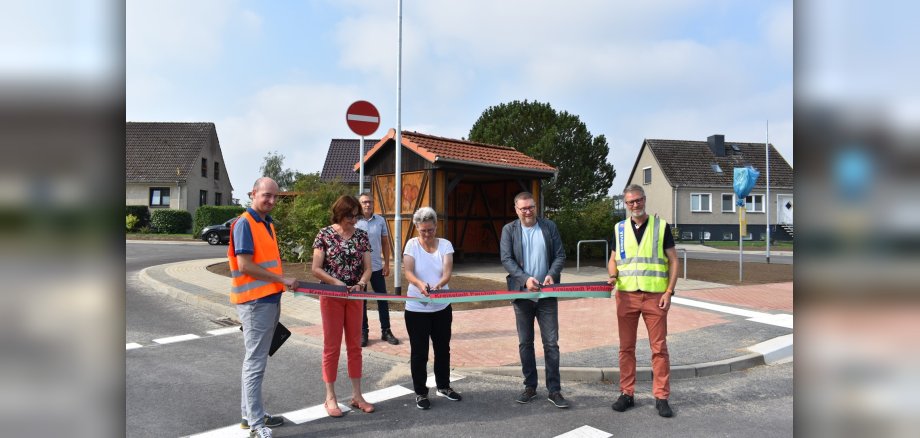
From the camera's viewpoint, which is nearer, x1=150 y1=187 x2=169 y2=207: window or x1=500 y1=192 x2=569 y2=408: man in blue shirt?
x1=500 y1=192 x2=569 y2=408: man in blue shirt

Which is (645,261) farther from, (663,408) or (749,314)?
(749,314)

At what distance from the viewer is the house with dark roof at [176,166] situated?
1469 inches

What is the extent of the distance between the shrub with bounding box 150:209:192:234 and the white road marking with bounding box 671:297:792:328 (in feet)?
111

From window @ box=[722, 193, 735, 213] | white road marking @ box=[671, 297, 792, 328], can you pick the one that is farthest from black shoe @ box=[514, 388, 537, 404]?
window @ box=[722, 193, 735, 213]

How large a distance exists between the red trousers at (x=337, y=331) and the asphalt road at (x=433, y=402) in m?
0.41

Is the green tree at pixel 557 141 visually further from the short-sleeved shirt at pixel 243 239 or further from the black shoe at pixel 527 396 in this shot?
the short-sleeved shirt at pixel 243 239

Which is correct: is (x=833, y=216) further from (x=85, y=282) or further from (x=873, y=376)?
(x=85, y=282)

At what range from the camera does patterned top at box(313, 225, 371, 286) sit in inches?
186

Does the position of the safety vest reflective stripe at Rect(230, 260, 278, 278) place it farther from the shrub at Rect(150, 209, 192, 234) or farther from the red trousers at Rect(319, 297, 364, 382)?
the shrub at Rect(150, 209, 192, 234)

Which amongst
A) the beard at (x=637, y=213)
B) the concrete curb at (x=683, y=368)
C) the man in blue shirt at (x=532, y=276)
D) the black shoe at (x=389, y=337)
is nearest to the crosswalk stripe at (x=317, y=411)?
the concrete curb at (x=683, y=368)

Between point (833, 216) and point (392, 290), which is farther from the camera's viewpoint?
point (392, 290)

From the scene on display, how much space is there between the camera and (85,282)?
856 millimetres

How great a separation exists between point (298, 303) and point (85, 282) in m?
9.43

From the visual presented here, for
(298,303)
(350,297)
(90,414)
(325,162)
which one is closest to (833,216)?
(90,414)
